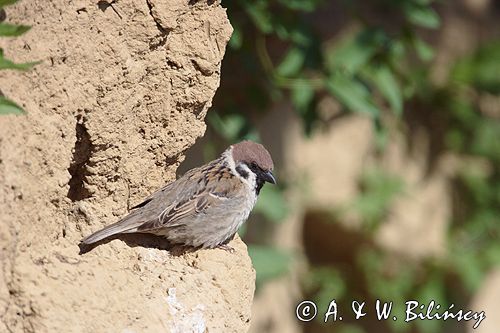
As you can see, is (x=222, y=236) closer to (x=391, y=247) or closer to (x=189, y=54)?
(x=189, y=54)

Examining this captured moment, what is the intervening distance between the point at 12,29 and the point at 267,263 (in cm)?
299

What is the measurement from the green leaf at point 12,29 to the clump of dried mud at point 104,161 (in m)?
0.20

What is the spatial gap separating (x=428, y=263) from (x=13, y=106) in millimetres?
5813

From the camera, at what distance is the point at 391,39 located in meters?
5.97

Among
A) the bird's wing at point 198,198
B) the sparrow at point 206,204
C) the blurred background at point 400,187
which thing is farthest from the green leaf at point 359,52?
the blurred background at point 400,187

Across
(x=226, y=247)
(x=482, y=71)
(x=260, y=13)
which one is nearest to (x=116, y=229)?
(x=226, y=247)

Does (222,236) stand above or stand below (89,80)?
below

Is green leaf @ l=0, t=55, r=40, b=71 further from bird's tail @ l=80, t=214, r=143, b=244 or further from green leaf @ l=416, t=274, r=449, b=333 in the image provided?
green leaf @ l=416, t=274, r=449, b=333

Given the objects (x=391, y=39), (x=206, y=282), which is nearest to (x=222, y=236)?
(x=206, y=282)

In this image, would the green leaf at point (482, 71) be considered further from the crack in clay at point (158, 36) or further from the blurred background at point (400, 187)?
the crack in clay at point (158, 36)

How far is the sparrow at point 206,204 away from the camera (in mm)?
4043

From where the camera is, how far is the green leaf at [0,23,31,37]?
10.5 ft

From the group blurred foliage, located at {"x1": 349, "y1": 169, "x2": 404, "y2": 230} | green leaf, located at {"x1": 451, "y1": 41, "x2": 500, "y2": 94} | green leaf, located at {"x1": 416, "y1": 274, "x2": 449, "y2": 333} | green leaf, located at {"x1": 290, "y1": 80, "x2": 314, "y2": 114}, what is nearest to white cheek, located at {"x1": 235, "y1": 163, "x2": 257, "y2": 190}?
green leaf, located at {"x1": 290, "y1": 80, "x2": 314, "y2": 114}

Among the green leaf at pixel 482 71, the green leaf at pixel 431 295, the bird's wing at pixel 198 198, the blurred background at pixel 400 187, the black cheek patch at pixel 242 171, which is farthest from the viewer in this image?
the green leaf at pixel 482 71
